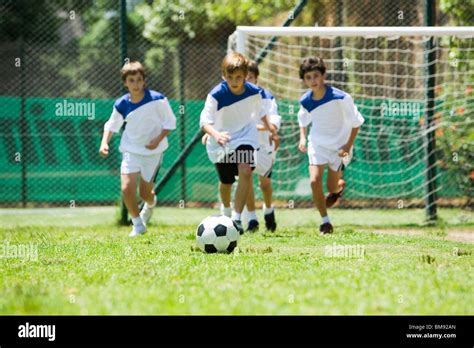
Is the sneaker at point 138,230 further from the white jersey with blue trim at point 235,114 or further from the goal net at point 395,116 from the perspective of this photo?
the goal net at point 395,116

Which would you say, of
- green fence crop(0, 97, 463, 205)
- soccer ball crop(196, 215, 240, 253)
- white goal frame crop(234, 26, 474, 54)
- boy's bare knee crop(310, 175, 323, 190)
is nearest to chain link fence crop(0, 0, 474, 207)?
green fence crop(0, 97, 463, 205)

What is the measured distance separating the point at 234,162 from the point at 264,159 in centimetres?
76

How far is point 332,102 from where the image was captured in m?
8.55

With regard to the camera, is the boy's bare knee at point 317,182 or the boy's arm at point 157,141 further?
the boy's arm at point 157,141

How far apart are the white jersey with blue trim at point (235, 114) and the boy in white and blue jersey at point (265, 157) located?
339mm

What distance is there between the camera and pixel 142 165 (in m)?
8.73

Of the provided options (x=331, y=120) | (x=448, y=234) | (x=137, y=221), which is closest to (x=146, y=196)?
(x=137, y=221)

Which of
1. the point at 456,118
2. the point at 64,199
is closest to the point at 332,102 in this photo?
the point at 456,118

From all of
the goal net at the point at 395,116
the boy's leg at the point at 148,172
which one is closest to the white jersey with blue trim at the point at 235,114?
the boy's leg at the point at 148,172

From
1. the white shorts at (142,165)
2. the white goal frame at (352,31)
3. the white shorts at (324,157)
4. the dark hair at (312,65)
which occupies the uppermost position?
the white goal frame at (352,31)

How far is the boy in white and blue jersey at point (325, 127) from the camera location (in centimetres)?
845

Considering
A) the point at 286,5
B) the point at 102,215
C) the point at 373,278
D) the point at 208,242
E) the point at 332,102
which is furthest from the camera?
the point at 286,5

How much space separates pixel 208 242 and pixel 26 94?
23.8 feet
